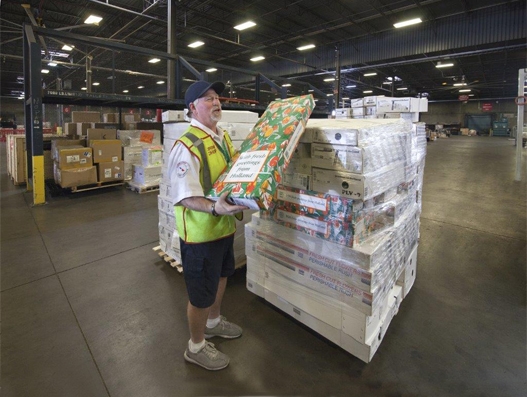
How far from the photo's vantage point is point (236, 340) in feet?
7.35

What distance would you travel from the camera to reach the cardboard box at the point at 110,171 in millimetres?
7230

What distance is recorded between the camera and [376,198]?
6.84ft

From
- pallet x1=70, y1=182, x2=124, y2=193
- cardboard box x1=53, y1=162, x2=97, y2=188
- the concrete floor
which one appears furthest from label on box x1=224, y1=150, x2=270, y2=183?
pallet x1=70, y1=182, x2=124, y2=193

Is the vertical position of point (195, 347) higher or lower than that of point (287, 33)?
lower

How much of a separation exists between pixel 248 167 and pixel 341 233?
77 cm

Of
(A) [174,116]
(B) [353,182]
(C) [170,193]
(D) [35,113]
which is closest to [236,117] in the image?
(C) [170,193]

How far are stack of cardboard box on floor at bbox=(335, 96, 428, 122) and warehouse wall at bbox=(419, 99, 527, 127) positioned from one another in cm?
3222

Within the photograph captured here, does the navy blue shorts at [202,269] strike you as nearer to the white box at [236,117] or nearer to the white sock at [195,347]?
the white sock at [195,347]

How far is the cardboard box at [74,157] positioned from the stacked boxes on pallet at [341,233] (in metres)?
5.95

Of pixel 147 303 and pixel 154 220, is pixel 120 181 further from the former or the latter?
pixel 147 303

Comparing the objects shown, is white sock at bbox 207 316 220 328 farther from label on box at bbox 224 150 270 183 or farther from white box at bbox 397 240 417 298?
white box at bbox 397 240 417 298

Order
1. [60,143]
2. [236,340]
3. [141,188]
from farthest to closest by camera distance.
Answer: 1. [141,188]
2. [60,143]
3. [236,340]

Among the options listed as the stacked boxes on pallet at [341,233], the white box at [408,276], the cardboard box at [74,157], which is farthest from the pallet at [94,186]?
the white box at [408,276]

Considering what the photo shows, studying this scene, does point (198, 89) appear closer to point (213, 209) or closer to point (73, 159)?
point (213, 209)
